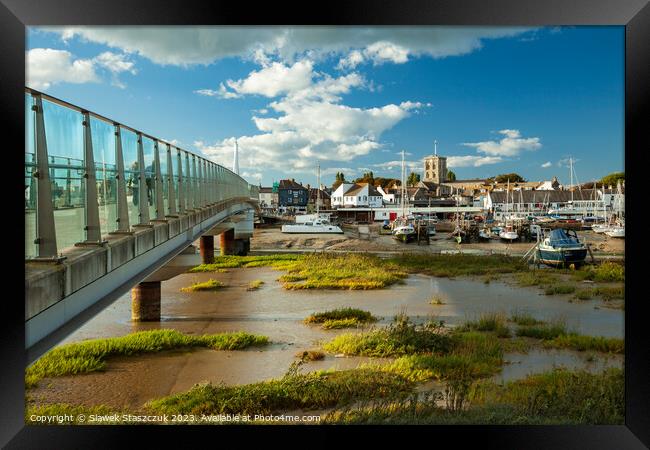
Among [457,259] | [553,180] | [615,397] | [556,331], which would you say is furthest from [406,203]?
[615,397]

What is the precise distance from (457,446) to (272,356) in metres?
6.07

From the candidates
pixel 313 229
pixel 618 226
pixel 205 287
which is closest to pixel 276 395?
pixel 205 287

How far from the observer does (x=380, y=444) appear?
16.3 feet

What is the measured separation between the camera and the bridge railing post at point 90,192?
5.09 metres

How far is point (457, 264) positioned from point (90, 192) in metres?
24.4

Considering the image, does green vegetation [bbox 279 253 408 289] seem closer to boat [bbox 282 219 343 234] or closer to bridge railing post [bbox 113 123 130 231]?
bridge railing post [bbox 113 123 130 231]

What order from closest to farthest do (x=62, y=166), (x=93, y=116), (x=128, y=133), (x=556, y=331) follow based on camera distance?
(x=62, y=166)
(x=93, y=116)
(x=128, y=133)
(x=556, y=331)

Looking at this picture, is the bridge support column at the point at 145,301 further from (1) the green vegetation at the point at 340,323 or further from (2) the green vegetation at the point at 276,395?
(2) the green vegetation at the point at 276,395

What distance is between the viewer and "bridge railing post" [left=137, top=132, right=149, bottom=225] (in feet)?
22.8

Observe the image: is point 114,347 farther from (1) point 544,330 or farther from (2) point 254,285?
(2) point 254,285

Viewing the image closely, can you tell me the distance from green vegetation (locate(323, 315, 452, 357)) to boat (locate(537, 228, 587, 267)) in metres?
17.4

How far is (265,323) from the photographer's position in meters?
13.8

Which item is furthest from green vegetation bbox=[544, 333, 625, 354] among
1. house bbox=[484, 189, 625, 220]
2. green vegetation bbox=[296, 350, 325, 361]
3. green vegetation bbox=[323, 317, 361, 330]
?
house bbox=[484, 189, 625, 220]

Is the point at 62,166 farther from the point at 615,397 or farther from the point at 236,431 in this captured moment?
the point at 615,397
